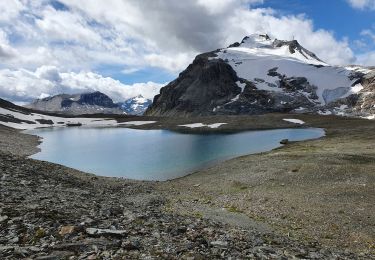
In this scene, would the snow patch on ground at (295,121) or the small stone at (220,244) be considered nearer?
the small stone at (220,244)

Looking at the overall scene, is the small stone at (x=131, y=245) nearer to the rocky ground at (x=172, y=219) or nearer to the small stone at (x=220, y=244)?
the rocky ground at (x=172, y=219)

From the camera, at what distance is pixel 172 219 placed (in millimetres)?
22109

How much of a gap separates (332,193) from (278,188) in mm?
5650

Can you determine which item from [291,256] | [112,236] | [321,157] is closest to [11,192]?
[112,236]

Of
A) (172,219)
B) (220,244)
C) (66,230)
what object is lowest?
(172,219)

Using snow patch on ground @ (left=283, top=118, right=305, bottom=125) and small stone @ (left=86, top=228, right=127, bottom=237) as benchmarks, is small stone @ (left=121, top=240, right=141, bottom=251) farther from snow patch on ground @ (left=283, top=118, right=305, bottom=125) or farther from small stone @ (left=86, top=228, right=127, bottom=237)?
snow patch on ground @ (left=283, top=118, right=305, bottom=125)

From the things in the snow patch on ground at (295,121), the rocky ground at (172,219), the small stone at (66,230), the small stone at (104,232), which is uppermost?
the snow patch on ground at (295,121)

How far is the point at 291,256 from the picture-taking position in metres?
16.9

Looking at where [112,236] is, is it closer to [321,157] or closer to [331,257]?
[331,257]

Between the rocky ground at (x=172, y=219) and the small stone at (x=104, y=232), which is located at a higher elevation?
the small stone at (x=104, y=232)

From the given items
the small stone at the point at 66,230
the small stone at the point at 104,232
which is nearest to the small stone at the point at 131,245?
the small stone at the point at 104,232

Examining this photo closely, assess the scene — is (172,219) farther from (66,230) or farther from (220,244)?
(66,230)

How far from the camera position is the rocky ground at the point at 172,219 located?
14.6m

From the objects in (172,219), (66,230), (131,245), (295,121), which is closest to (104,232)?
(66,230)
